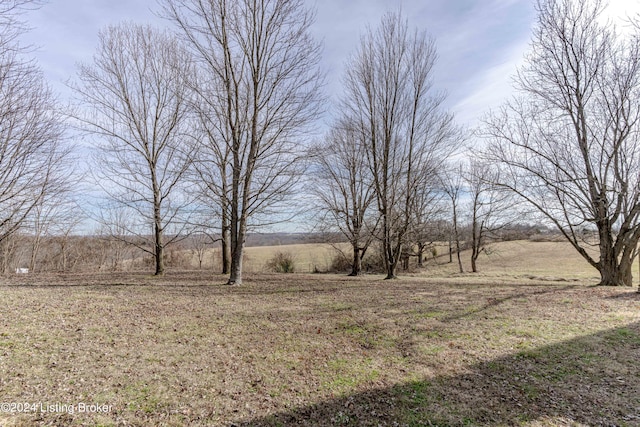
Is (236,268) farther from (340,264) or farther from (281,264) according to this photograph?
(340,264)

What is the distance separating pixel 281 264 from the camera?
781 inches

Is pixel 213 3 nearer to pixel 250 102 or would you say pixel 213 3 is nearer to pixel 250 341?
pixel 250 102

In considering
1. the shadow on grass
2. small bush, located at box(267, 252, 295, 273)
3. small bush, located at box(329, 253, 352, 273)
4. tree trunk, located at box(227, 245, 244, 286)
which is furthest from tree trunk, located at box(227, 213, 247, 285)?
small bush, located at box(329, 253, 352, 273)

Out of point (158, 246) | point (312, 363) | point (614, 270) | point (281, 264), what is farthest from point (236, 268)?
point (614, 270)

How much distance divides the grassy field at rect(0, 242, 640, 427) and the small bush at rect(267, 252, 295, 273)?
13.0m

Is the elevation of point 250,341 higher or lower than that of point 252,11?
lower

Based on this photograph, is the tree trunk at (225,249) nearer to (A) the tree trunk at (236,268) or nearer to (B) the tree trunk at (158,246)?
(B) the tree trunk at (158,246)

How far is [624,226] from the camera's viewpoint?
9.23m

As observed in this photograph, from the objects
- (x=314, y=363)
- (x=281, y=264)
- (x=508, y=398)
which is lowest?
(x=508, y=398)

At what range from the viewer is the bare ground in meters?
2.81

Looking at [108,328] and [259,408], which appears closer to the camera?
[259,408]

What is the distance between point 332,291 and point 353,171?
8.81 m

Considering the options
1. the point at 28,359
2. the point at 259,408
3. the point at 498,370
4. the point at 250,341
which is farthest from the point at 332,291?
the point at 28,359

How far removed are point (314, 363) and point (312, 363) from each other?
27 millimetres
